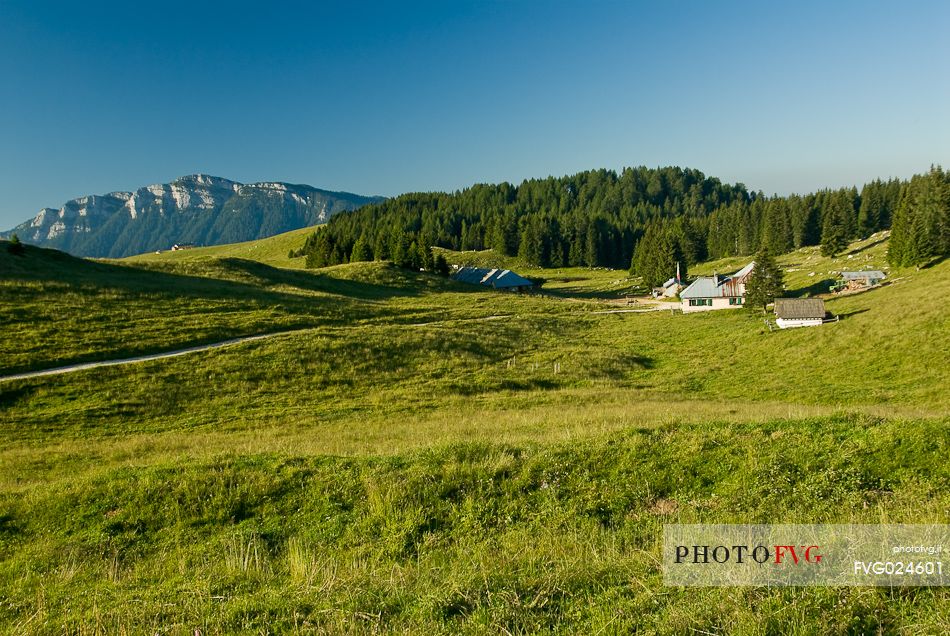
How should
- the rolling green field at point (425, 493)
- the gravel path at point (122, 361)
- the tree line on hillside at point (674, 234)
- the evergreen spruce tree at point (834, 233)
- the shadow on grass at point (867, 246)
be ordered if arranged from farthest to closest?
the shadow on grass at point (867, 246) → the evergreen spruce tree at point (834, 233) → the tree line on hillside at point (674, 234) → the gravel path at point (122, 361) → the rolling green field at point (425, 493)

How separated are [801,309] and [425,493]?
50.6 metres

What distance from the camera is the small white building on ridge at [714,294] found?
230ft

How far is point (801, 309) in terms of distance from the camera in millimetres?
47719

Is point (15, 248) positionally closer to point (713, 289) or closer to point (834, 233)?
point (713, 289)

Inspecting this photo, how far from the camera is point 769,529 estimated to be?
7020 mm

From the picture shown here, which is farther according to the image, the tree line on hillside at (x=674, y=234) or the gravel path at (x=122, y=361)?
the tree line on hillside at (x=674, y=234)

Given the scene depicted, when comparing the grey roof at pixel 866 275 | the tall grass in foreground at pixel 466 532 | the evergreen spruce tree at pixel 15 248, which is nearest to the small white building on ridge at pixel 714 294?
the grey roof at pixel 866 275

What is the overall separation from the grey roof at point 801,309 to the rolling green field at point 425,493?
1583 cm

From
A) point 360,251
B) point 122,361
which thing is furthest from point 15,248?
point 360,251

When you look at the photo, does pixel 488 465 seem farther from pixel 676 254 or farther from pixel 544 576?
pixel 676 254

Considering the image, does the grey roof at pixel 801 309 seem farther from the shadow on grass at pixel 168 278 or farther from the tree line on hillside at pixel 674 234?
the shadow on grass at pixel 168 278

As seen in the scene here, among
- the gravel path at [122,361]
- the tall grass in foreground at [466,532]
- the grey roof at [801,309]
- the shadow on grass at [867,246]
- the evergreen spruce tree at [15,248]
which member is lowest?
the gravel path at [122,361]

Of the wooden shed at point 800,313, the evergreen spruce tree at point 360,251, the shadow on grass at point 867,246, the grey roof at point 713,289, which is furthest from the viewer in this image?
the evergreen spruce tree at point 360,251

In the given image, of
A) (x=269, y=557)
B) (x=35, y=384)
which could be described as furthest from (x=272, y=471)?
(x=35, y=384)
